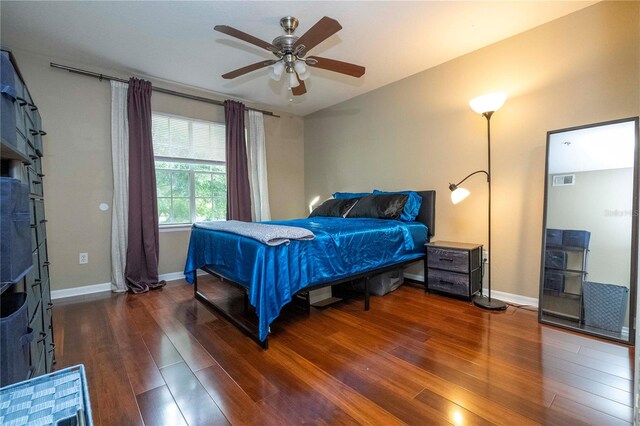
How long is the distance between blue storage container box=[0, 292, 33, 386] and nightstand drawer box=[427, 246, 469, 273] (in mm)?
2991

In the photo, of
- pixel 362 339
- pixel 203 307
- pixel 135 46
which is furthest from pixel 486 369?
pixel 135 46

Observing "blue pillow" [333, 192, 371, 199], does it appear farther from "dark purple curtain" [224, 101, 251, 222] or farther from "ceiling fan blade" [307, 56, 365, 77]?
"ceiling fan blade" [307, 56, 365, 77]

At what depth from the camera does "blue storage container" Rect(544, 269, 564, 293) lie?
7.77 feet

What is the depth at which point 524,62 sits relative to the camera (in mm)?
2648

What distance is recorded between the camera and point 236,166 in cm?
416

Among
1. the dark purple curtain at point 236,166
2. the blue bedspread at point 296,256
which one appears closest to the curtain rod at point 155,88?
the dark purple curtain at point 236,166

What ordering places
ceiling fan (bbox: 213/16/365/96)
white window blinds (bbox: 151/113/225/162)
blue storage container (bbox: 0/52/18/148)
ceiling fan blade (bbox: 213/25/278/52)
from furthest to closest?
white window blinds (bbox: 151/113/225/162) < ceiling fan (bbox: 213/16/365/96) < ceiling fan blade (bbox: 213/25/278/52) < blue storage container (bbox: 0/52/18/148)

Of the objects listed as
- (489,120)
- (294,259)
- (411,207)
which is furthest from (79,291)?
(489,120)

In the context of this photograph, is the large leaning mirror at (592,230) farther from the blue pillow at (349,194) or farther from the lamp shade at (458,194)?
the blue pillow at (349,194)

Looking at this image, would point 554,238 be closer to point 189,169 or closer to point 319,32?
point 319,32

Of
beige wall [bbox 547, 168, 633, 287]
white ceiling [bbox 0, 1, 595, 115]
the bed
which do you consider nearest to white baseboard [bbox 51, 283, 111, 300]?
the bed

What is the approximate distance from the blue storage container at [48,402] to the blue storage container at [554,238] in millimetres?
3078

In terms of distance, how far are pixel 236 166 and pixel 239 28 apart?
1936mm

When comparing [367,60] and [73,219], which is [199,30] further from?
[73,219]
